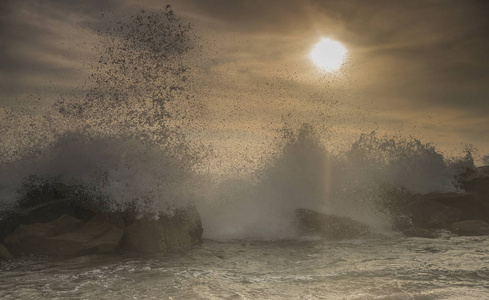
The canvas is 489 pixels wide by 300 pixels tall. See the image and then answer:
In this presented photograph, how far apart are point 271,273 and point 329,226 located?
389 cm

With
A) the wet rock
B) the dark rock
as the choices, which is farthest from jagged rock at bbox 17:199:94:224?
the wet rock

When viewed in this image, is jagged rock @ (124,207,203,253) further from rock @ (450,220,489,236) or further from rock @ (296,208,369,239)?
rock @ (450,220,489,236)

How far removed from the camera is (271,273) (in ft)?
18.9

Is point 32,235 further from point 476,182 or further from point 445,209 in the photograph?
point 476,182

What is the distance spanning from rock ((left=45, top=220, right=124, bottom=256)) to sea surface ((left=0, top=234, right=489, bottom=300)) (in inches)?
11.2

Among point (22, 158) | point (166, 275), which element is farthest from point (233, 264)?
point (22, 158)

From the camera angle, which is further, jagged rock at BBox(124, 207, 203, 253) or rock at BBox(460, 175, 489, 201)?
rock at BBox(460, 175, 489, 201)

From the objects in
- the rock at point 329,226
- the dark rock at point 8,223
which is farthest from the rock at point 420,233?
the dark rock at point 8,223

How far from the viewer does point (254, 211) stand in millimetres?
10594

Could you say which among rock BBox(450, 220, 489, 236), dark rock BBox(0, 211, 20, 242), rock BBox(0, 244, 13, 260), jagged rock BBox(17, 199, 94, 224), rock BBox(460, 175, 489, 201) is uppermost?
rock BBox(460, 175, 489, 201)

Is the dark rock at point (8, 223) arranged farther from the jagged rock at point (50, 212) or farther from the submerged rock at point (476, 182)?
the submerged rock at point (476, 182)

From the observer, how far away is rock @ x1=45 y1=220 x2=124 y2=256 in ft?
22.7

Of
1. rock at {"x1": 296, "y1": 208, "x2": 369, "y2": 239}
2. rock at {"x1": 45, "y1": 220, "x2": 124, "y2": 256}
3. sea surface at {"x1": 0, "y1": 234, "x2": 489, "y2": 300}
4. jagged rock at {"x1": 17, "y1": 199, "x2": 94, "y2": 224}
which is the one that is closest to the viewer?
sea surface at {"x1": 0, "y1": 234, "x2": 489, "y2": 300}

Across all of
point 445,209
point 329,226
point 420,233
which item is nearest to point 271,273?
point 329,226
